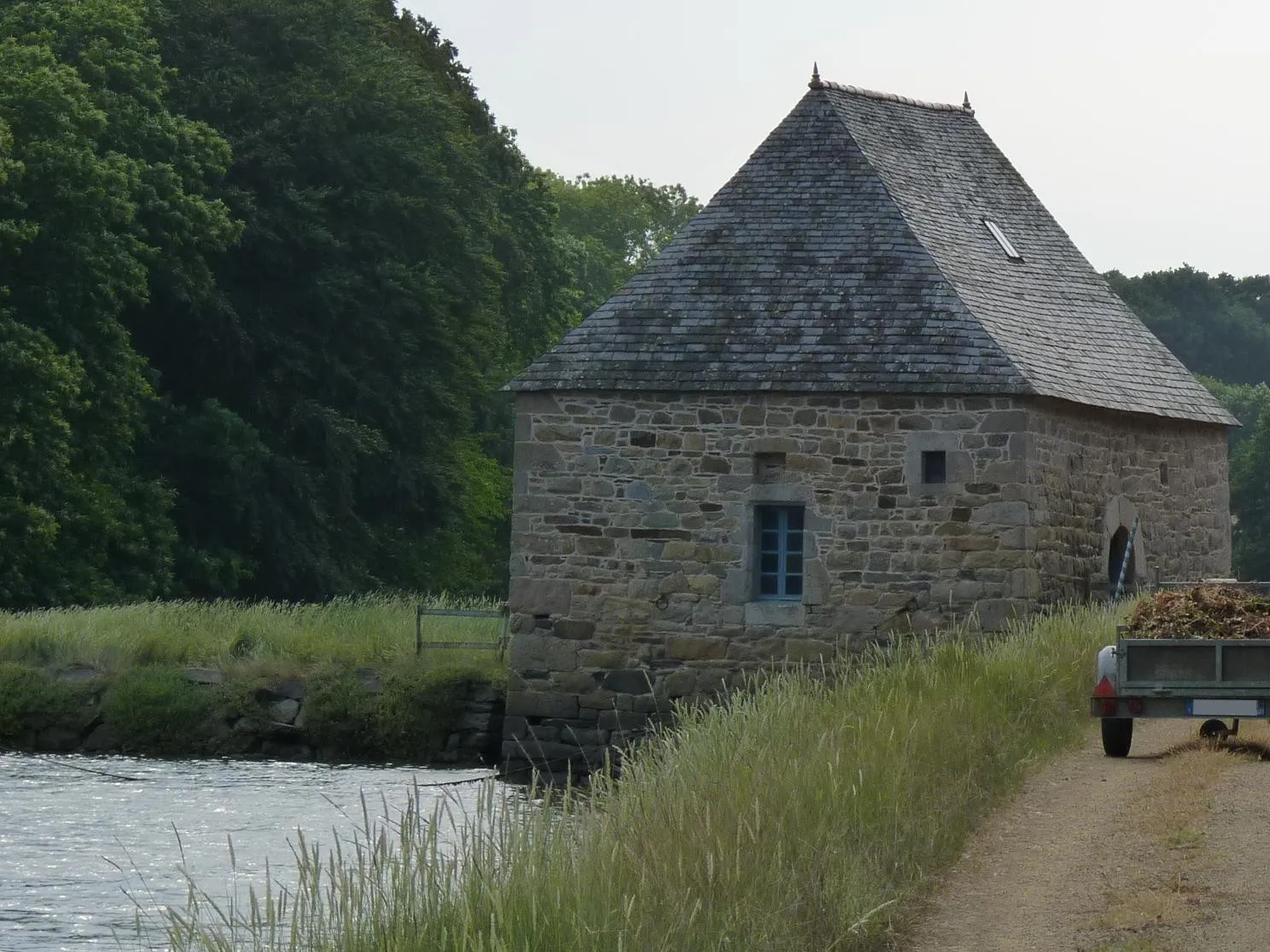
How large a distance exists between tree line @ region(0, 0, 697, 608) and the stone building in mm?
8981

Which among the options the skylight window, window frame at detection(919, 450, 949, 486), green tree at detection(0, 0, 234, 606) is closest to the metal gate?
window frame at detection(919, 450, 949, 486)

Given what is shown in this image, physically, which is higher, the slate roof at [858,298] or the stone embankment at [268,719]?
the slate roof at [858,298]

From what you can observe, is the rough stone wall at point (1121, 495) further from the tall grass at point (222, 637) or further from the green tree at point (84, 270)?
the green tree at point (84, 270)

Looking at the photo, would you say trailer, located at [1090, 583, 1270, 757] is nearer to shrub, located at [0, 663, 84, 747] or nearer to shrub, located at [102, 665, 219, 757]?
shrub, located at [102, 665, 219, 757]

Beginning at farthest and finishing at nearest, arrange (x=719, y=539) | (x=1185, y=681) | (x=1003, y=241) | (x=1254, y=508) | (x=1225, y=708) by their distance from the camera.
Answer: (x=1254, y=508) → (x=1003, y=241) → (x=719, y=539) → (x=1185, y=681) → (x=1225, y=708)

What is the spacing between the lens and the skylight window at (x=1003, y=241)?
22219 millimetres

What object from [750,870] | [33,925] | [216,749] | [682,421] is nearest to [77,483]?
[216,749]

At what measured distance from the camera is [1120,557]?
22031mm

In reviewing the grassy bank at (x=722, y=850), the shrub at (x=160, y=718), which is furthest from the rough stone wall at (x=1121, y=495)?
the shrub at (x=160, y=718)

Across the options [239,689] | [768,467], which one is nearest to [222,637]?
[239,689]

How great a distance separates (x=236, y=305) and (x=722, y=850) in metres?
24.3

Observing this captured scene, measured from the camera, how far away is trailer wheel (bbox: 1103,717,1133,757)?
1233 centimetres

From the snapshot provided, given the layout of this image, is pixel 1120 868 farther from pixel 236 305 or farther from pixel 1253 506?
pixel 1253 506

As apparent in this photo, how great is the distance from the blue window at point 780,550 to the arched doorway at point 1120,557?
3.83 m
